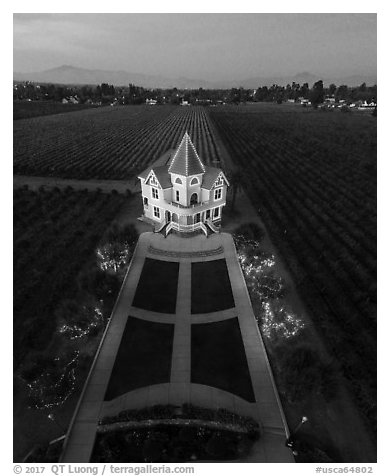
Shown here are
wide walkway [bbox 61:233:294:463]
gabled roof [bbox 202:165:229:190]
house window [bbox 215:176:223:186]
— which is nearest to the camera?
wide walkway [bbox 61:233:294:463]

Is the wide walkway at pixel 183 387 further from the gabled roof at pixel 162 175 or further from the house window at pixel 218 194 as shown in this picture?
the gabled roof at pixel 162 175

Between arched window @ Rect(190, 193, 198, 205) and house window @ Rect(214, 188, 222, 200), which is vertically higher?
house window @ Rect(214, 188, 222, 200)

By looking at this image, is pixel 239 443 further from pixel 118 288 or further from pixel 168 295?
pixel 118 288

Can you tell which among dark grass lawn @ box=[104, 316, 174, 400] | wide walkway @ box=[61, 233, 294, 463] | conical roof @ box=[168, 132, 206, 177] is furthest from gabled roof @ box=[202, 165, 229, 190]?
dark grass lawn @ box=[104, 316, 174, 400]

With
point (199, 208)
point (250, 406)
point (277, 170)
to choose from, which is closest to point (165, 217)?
point (199, 208)

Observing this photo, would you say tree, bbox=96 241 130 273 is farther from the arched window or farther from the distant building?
the arched window

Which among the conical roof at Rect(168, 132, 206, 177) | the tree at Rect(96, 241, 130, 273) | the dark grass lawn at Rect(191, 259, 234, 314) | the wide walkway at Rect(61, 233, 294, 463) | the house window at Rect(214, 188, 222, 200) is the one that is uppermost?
the conical roof at Rect(168, 132, 206, 177)

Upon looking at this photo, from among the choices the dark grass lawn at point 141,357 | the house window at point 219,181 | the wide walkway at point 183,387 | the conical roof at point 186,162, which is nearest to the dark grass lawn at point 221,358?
the wide walkway at point 183,387
